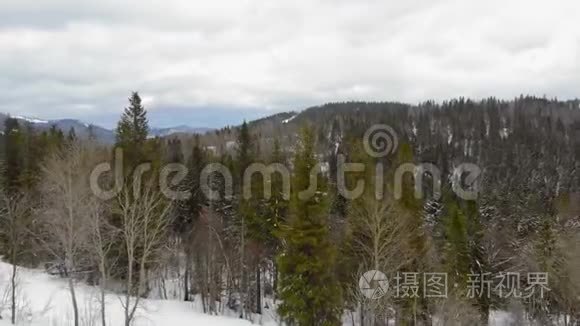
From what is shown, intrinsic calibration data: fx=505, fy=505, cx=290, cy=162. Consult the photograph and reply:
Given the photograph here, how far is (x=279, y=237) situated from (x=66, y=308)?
13198 millimetres

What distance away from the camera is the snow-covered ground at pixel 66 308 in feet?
83.9

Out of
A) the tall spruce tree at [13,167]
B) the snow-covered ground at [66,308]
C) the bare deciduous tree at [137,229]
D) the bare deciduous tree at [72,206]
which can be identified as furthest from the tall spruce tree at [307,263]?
the tall spruce tree at [13,167]

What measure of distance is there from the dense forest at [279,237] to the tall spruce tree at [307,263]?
57 mm

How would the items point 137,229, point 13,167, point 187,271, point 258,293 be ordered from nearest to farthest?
1. point 137,229
2. point 258,293
3. point 187,271
4. point 13,167

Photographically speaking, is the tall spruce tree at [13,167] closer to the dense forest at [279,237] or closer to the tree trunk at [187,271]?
the dense forest at [279,237]

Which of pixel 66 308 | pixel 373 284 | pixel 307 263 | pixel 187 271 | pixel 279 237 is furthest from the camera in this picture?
pixel 187 271

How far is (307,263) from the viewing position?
22.0m

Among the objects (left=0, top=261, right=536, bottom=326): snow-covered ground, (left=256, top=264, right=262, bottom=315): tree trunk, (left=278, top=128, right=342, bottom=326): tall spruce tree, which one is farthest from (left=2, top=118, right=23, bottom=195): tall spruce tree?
(left=278, top=128, right=342, bottom=326): tall spruce tree

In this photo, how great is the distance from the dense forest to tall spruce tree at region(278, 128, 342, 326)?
0.06m

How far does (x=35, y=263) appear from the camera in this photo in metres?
40.2

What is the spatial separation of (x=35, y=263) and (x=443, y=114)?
5887 inches

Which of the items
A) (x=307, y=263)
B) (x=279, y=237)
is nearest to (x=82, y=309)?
(x=279, y=237)

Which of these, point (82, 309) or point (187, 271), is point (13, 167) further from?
point (82, 309)

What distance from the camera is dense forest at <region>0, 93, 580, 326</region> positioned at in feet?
73.6
